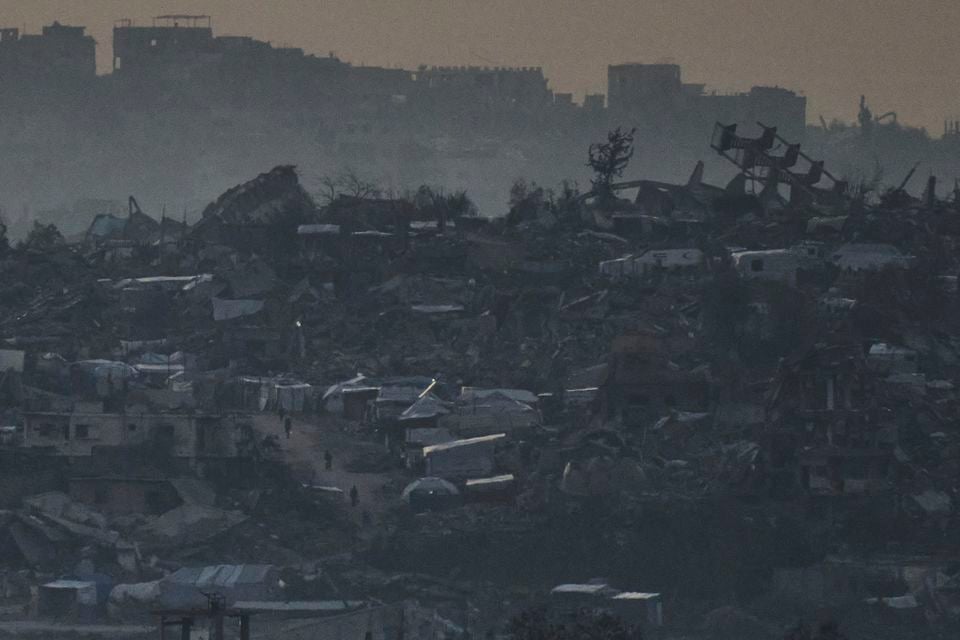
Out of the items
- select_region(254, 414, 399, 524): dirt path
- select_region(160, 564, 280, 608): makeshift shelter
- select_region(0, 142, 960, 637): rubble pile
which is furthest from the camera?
select_region(254, 414, 399, 524): dirt path

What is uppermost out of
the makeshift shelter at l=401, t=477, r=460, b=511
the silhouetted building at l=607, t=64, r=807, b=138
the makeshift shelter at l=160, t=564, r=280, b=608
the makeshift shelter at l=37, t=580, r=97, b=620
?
the silhouetted building at l=607, t=64, r=807, b=138

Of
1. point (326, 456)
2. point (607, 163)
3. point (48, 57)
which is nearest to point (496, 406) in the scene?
point (326, 456)

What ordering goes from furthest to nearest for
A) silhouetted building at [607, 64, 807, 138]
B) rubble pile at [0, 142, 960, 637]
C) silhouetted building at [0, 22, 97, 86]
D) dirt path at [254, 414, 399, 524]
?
silhouetted building at [0, 22, 97, 86], silhouetted building at [607, 64, 807, 138], dirt path at [254, 414, 399, 524], rubble pile at [0, 142, 960, 637]

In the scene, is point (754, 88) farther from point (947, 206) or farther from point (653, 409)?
point (653, 409)

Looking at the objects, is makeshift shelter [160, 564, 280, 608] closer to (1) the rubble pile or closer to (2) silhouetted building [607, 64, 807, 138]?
(1) the rubble pile

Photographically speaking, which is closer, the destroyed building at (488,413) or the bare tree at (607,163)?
the destroyed building at (488,413)

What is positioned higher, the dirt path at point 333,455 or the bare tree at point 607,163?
the bare tree at point 607,163

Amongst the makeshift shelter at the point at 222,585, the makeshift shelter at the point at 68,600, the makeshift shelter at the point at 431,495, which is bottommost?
the makeshift shelter at the point at 68,600

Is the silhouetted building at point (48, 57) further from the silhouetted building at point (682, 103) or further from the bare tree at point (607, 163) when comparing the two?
the bare tree at point (607, 163)

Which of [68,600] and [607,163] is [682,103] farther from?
[68,600]

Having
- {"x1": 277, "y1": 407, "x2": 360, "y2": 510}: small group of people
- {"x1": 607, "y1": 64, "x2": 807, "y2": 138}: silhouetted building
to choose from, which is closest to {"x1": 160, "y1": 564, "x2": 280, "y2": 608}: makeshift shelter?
{"x1": 277, "y1": 407, "x2": 360, "y2": 510}: small group of people

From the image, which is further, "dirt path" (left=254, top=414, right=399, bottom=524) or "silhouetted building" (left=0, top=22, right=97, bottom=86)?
"silhouetted building" (left=0, top=22, right=97, bottom=86)

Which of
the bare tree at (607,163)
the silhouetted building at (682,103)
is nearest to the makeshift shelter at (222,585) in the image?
the bare tree at (607,163)
